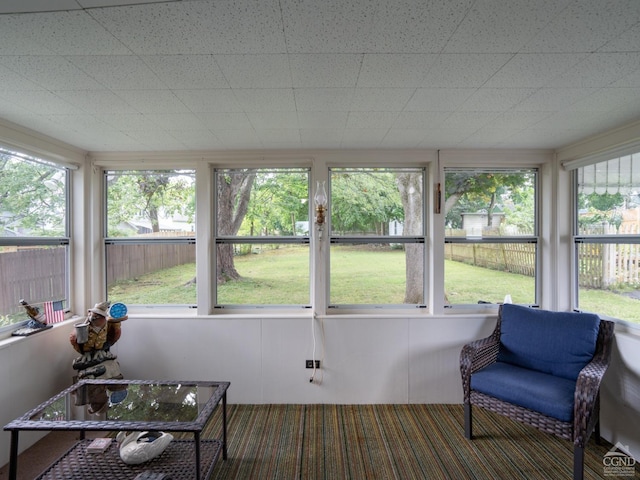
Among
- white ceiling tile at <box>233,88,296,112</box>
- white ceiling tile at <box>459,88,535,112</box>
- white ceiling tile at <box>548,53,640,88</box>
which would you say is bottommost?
white ceiling tile at <box>548,53,640,88</box>

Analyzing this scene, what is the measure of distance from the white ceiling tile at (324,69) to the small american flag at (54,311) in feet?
8.97

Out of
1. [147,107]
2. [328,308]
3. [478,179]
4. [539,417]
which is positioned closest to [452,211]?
[478,179]

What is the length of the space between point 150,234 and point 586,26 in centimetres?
342

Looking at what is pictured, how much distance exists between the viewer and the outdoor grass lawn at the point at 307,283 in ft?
9.92

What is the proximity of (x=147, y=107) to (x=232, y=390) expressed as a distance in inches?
96.0

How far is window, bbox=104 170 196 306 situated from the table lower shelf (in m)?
1.36

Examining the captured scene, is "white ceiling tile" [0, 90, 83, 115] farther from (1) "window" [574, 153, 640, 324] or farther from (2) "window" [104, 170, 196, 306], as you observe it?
(1) "window" [574, 153, 640, 324]

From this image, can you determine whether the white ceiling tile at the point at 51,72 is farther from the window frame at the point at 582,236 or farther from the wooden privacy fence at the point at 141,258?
the window frame at the point at 582,236

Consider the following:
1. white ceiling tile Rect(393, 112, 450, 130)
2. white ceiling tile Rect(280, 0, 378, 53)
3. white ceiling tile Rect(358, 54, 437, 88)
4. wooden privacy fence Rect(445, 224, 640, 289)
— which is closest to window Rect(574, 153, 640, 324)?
wooden privacy fence Rect(445, 224, 640, 289)

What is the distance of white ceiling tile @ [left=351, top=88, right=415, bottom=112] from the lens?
169 centimetres

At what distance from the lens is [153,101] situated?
1813 millimetres

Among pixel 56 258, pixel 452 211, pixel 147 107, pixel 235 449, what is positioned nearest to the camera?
pixel 147 107

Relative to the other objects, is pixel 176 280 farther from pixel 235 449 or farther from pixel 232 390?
pixel 235 449

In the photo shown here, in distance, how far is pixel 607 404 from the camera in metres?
2.29
